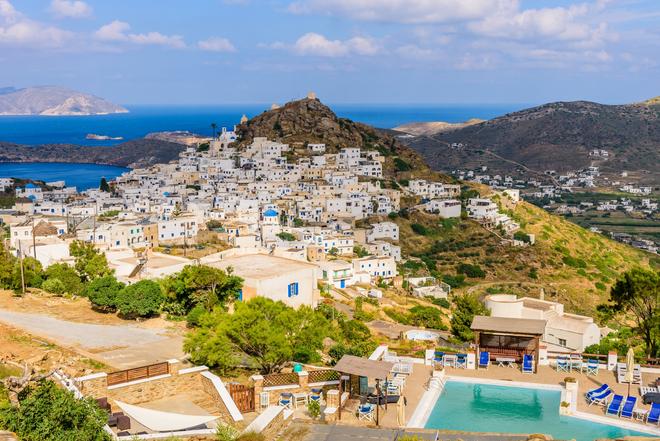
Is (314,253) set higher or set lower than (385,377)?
lower

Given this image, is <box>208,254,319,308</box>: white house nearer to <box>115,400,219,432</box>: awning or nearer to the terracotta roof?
the terracotta roof

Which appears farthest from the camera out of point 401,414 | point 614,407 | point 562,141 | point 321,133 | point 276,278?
point 562,141

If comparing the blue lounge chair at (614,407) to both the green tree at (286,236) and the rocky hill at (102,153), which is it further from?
the rocky hill at (102,153)

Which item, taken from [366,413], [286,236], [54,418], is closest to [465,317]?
[366,413]

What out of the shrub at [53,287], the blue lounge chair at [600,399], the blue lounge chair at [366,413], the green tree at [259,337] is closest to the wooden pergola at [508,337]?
the blue lounge chair at [600,399]

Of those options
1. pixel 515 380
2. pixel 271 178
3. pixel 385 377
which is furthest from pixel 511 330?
pixel 271 178

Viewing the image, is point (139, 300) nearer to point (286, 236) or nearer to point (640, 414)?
point (640, 414)

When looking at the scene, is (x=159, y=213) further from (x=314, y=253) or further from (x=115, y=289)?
(x=115, y=289)
